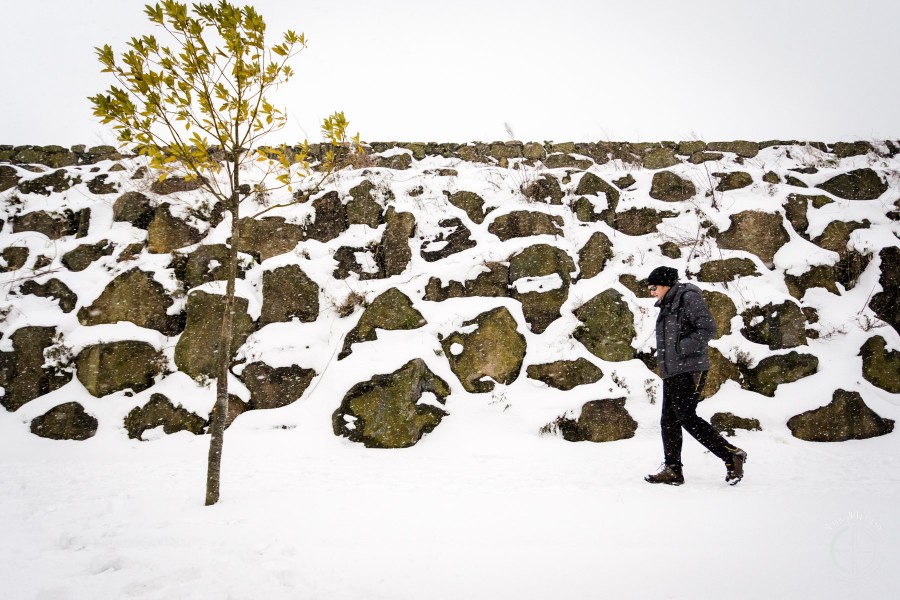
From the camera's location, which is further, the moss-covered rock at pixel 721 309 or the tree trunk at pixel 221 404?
the moss-covered rock at pixel 721 309

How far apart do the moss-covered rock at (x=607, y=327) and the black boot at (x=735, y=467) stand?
6.25ft

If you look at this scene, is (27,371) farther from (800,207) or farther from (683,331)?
(800,207)

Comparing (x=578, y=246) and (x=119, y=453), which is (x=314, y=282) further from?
(x=578, y=246)

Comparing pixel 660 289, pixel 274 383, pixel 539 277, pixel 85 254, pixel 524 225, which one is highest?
pixel 524 225

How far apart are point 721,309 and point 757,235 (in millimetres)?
1600

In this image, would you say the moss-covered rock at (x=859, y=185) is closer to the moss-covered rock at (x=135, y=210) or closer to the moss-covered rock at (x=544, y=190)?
the moss-covered rock at (x=544, y=190)

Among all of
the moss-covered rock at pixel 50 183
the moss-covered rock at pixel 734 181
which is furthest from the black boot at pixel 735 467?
the moss-covered rock at pixel 50 183

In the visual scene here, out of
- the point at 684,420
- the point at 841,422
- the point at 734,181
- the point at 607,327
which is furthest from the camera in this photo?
the point at 734,181

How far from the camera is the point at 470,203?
6730mm

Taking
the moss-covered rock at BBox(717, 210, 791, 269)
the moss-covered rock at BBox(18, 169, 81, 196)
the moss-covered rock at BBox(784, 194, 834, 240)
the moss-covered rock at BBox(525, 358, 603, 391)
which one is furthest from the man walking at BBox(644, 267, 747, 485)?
the moss-covered rock at BBox(18, 169, 81, 196)

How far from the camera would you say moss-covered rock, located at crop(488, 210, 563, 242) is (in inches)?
243

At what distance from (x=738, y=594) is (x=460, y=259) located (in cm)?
472

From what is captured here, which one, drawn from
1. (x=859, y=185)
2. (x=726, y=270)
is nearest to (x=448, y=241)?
(x=726, y=270)

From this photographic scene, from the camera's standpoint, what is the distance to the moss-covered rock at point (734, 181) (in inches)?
255
